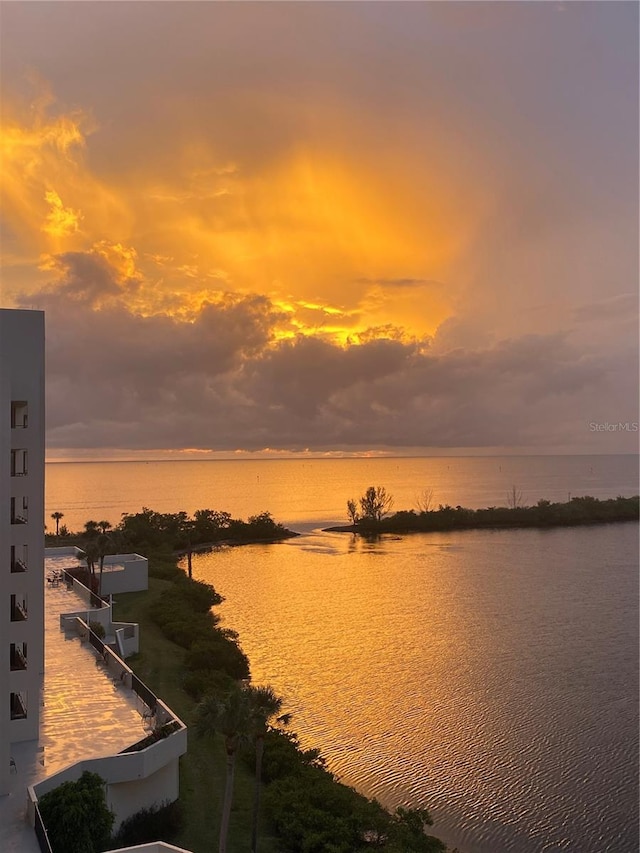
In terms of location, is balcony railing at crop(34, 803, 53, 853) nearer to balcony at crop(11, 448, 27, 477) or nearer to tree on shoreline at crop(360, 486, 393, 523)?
balcony at crop(11, 448, 27, 477)

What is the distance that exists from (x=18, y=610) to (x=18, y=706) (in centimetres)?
347

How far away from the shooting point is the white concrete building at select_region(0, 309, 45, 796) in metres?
23.5

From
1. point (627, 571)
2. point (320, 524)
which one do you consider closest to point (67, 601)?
point (627, 571)

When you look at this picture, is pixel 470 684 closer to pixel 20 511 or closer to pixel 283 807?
pixel 283 807

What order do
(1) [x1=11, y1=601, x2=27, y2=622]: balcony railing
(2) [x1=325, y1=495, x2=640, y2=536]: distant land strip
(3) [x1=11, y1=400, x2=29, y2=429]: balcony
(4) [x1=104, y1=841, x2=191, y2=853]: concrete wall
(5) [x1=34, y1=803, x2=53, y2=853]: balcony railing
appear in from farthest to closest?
(2) [x1=325, y1=495, x2=640, y2=536]: distant land strip
(3) [x1=11, y1=400, x2=29, y2=429]: balcony
(1) [x1=11, y1=601, x2=27, y2=622]: balcony railing
(5) [x1=34, y1=803, x2=53, y2=853]: balcony railing
(4) [x1=104, y1=841, x2=191, y2=853]: concrete wall

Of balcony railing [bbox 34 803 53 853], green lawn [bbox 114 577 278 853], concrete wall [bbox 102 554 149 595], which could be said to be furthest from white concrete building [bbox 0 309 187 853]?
concrete wall [bbox 102 554 149 595]

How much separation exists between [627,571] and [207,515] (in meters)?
→ 61.2

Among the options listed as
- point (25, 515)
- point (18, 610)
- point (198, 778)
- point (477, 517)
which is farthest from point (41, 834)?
point (477, 517)

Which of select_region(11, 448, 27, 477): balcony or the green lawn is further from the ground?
select_region(11, 448, 27, 477): balcony

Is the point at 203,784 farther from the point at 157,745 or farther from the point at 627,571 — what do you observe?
the point at 627,571

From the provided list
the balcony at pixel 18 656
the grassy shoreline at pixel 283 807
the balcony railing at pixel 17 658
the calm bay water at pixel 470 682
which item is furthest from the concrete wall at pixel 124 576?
the balcony railing at pixel 17 658

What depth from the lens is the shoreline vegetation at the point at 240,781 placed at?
20469mm

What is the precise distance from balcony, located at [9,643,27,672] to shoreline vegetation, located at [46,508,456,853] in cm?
634

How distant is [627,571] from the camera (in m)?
83.4
